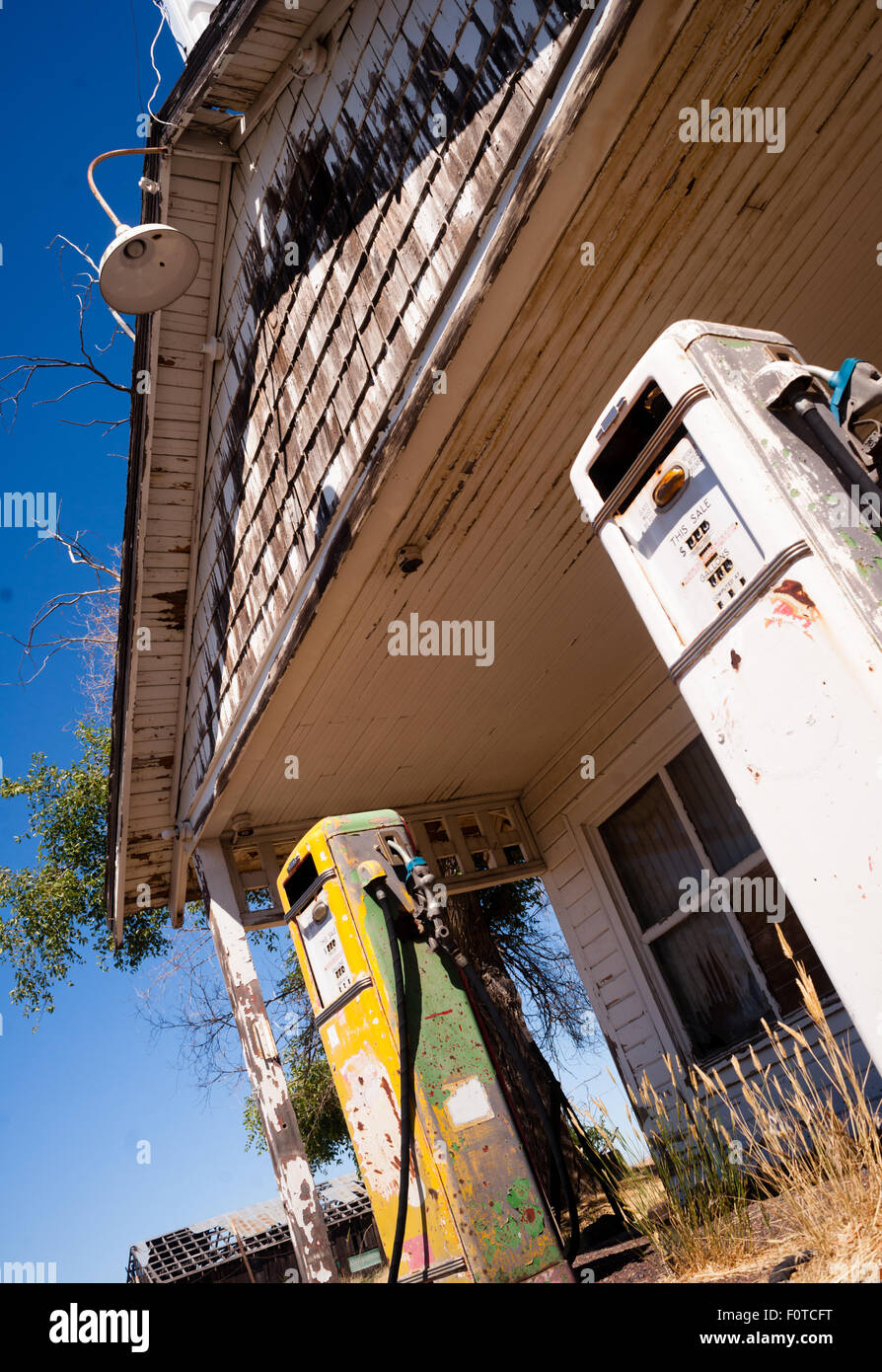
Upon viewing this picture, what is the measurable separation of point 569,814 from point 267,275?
14.0 ft

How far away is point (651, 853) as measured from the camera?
21.8 ft

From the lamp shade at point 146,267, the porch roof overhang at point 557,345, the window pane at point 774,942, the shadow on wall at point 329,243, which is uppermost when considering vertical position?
the lamp shade at point 146,267

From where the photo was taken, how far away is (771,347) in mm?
2664

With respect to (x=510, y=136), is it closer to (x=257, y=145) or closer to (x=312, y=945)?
(x=257, y=145)

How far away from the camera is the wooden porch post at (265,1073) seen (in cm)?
500

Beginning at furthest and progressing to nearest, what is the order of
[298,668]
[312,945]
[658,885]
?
[658,885] < [298,668] < [312,945]

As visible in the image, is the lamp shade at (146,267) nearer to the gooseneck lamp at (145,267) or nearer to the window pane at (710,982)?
the gooseneck lamp at (145,267)

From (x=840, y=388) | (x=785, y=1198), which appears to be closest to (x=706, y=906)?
(x=785, y=1198)

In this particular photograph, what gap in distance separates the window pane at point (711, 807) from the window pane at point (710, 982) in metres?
0.45

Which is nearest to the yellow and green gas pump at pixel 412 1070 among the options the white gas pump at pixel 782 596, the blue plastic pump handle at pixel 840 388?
the white gas pump at pixel 782 596
